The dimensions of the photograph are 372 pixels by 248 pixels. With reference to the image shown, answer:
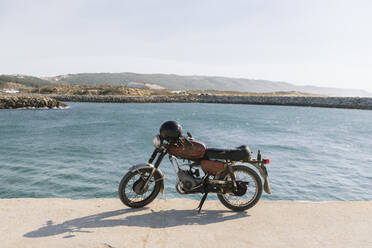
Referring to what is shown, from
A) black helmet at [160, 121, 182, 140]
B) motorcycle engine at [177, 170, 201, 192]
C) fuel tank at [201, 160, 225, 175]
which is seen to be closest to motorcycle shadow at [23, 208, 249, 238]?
motorcycle engine at [177, 170, 201, 192]

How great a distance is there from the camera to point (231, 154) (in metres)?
4.96

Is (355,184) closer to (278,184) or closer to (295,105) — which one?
(278,184)

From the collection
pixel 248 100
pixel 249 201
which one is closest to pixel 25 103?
pixel 249 201

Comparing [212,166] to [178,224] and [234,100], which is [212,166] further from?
[234,100]

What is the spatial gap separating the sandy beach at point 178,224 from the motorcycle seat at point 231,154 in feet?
3.18

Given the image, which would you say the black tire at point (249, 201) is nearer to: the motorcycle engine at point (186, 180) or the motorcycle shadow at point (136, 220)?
the motorcycle shadow at point (136, 220)

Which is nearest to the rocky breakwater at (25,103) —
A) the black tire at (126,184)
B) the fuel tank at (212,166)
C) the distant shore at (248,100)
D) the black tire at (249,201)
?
the distant shore at (248,100)

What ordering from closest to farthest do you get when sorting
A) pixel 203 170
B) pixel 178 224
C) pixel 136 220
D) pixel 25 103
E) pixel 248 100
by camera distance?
pixel 178 224
pixel 136 220
pixel 203 170
pixel 25 103
pixel 248 100

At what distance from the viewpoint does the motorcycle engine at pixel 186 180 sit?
16.4ft

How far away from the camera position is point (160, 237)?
3932 mm

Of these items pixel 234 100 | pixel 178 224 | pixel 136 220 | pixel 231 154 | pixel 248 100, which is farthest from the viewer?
pixel 234 100

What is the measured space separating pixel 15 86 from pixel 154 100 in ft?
385

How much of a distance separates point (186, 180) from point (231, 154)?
934mm

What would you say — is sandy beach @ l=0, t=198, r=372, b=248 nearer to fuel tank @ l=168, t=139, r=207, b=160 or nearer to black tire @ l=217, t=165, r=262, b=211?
black tire @ l=217, t=165, r=262, b=211
